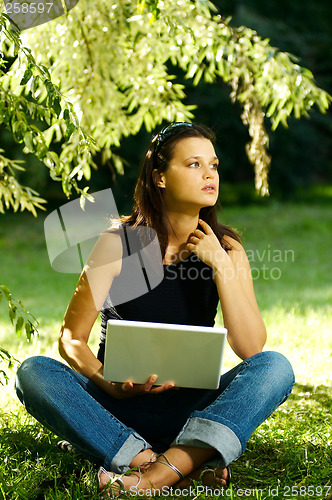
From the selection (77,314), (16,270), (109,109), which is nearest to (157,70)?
(109,109)

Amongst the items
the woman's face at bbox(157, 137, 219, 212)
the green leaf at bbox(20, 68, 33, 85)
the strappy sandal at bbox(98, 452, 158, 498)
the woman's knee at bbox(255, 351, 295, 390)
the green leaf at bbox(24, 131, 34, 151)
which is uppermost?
the green leaf at bbox(20, 68, 33, 85)

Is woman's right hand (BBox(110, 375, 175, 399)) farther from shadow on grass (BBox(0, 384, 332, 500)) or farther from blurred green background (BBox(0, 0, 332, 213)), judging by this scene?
blurred green background (BBox(0, 0, 332, 213))

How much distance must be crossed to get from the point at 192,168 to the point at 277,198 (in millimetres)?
11776

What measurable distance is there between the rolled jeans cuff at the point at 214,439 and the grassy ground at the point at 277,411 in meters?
0.11

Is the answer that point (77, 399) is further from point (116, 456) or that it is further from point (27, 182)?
point (27, 182)

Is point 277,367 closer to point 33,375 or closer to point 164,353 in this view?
point 164,353

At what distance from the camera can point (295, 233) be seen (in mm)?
10914

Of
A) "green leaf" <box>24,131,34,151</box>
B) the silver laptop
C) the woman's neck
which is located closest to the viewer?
the silver laptop

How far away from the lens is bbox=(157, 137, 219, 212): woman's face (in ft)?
8.61

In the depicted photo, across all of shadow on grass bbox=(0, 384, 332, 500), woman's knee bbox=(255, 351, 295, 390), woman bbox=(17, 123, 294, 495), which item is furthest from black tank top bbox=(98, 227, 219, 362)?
shadow on grass bbox=(0, 384, 332, 500)

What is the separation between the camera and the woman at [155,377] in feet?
7.23

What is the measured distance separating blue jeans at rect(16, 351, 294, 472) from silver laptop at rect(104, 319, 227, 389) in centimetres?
12

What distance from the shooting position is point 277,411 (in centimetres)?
312

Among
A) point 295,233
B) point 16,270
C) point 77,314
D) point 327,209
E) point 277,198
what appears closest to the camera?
point 77,314
